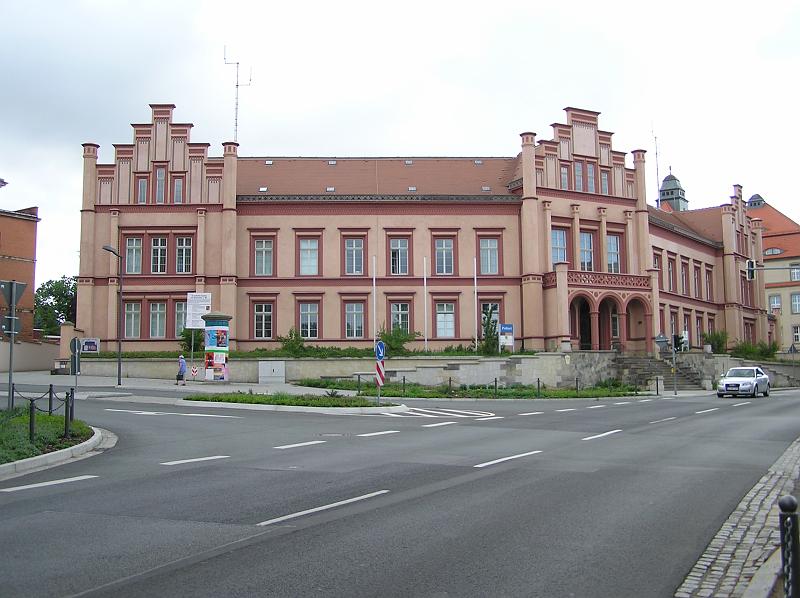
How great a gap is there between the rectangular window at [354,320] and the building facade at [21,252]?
79.9 ft

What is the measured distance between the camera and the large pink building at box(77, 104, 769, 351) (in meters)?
46.4

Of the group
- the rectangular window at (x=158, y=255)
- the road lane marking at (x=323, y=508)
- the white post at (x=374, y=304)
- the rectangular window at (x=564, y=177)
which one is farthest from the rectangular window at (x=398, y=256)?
the road lane marking at (x=323, y=508)

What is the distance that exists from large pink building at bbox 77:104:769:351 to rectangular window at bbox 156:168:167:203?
0.08 meters

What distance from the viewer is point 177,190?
46.8m

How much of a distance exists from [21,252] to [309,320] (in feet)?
82.5

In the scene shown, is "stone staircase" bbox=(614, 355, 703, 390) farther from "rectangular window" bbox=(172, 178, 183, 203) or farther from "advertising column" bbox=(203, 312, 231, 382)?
"rectangular window" bbox=(172, 178, 183, 203)

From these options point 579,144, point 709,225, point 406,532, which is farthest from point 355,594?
point 709,225

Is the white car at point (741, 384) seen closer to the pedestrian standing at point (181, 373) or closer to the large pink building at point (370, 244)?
the large pink building at point (370, 244)

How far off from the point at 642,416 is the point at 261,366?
22663 mm

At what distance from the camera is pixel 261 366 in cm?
4162

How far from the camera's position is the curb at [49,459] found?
1226 cm

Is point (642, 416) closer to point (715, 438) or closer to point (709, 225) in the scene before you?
point (715, 438)

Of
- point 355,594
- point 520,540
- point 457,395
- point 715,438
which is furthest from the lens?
point 457,395

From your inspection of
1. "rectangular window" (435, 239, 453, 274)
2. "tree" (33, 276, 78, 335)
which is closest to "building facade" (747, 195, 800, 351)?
"rectangular window" (435, 239, 453, 274)
